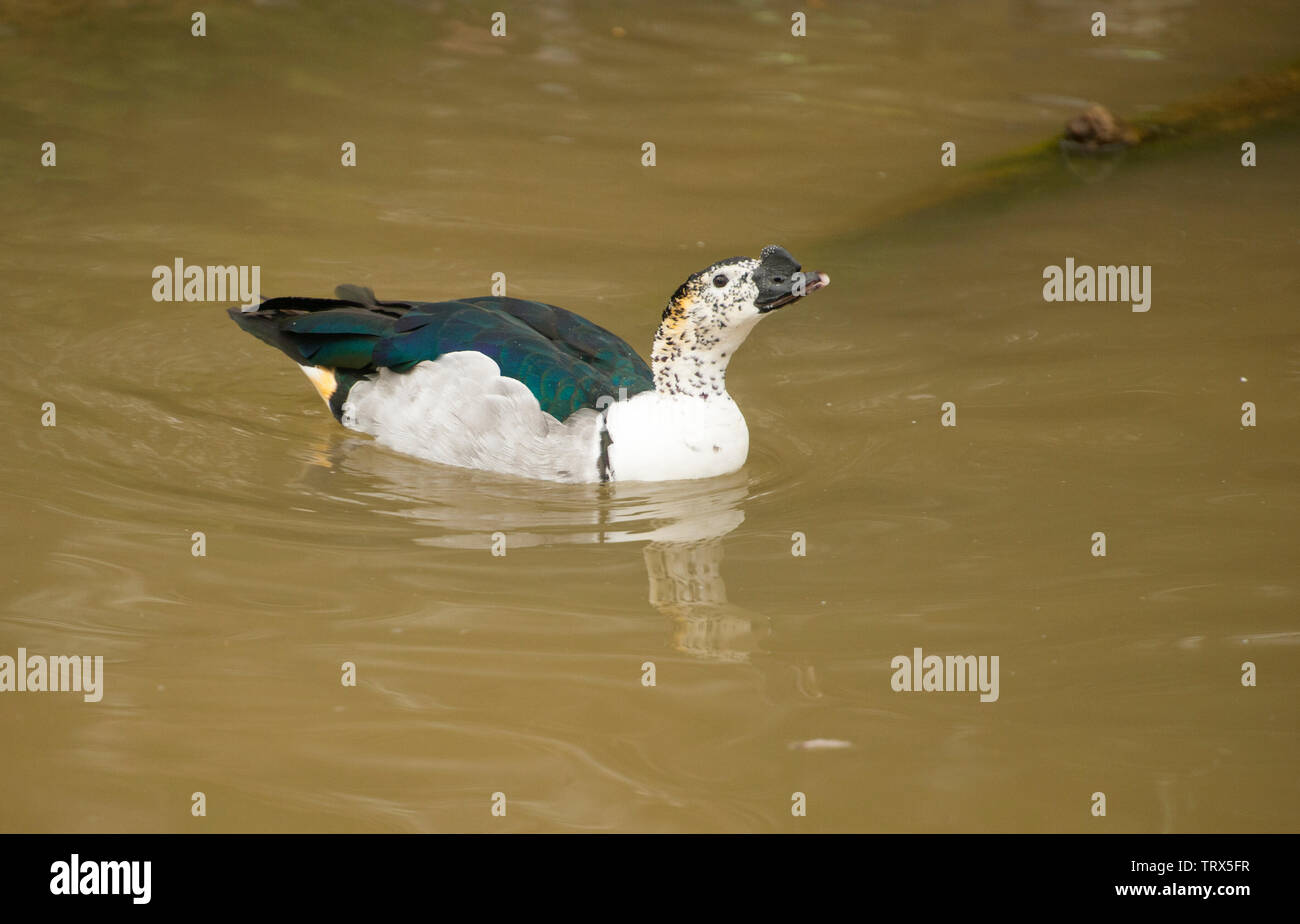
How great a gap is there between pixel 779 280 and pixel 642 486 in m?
1.15

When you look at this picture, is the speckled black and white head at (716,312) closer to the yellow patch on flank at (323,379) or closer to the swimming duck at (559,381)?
the swimming duck at (559,381)

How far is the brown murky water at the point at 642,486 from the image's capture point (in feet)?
17.5

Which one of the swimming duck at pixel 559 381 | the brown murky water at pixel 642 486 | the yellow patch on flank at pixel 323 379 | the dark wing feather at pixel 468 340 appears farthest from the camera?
the yellow patch on flank at pixel 323 379

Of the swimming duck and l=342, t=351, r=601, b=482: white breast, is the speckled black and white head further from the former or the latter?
l=342, t=351, r=601, b=482: white breast

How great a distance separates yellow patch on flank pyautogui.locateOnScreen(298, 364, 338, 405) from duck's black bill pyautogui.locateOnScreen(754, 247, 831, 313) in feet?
7.66

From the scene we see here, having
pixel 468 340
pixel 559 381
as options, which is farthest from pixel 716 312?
pixel 468 340

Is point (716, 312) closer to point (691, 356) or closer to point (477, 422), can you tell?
point (691, 356)

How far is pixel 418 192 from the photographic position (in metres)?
11.6

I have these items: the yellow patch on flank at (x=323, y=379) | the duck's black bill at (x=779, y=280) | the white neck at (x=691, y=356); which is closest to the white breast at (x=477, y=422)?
the yellow patch on flank at (x=323, y=379)

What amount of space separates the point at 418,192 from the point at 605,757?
7.05m

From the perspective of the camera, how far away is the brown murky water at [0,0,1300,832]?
5324 mm

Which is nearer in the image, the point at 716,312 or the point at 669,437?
the point at 716,312

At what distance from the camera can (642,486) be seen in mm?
7574
